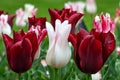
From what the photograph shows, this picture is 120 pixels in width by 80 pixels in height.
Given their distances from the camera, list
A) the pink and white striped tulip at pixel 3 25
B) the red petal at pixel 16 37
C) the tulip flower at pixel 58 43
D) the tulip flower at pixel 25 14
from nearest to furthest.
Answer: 1. the tulip flower at pixel 58 43
2. the red petal at pixel 16 37
3. the pink and white striped tulip at pixel 3 25
4. the tulip flower at pixel 25 14

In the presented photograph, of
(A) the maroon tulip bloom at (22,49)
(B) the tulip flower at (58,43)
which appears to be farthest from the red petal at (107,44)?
(A) the maroon tulip bloom at (22,49)

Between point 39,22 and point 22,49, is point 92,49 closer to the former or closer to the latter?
point 22,49

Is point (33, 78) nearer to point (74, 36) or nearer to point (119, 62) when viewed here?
point (119, 62)

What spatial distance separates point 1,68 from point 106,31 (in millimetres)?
1051

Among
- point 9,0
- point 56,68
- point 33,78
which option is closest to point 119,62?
point 33,78

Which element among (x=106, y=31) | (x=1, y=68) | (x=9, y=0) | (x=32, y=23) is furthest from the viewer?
(x=9, y=0)

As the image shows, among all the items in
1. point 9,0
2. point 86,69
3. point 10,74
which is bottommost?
point 9,0

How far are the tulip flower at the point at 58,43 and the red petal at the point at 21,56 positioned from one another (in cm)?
8

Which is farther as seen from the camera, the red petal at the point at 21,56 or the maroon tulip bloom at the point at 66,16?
the maroon tulip bloom at the point at 66,16

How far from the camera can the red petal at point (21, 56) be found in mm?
2441

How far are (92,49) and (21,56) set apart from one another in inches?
10.8

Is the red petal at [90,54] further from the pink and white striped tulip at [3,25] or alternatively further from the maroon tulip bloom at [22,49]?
Result: the pink and white striped tulip at [3,25]

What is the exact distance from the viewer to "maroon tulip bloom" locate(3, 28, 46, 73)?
2.44m

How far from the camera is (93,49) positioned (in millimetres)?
2447
